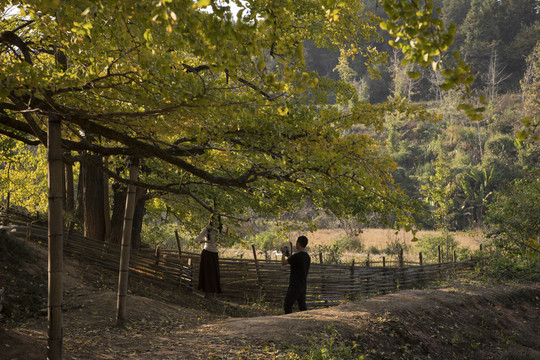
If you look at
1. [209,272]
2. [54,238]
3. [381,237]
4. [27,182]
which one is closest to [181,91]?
[54,238]

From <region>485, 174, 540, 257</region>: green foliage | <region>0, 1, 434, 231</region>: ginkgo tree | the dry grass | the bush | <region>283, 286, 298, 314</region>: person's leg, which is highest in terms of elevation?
<region>0, 1, 434, 231</region>: ginkgo tree

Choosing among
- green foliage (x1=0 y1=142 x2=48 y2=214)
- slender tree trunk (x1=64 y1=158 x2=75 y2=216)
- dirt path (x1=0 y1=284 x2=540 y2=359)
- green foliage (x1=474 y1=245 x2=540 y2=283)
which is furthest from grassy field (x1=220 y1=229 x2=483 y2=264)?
dirt path (x1=0 y1=284 x2=540 y2=359)

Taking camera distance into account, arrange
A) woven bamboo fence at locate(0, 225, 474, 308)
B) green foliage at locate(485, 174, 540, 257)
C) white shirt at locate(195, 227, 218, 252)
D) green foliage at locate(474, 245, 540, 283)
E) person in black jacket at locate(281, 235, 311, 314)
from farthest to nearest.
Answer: green foliage at locate(485, 174, 540, 257), green foliage at locate(474, 245, 540, 283), woven bamboo fence at locate(0, 225, 474, 308), white shirt at locate(195, 227, 218, 252), person in black jacket at locate(281, 235, 311, 314)

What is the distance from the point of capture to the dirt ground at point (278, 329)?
5.65 meters

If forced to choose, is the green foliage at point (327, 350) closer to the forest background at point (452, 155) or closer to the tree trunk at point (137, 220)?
the forest background at point (452, 155)

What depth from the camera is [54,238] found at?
4484 millimetres

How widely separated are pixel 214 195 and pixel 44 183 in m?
9.10

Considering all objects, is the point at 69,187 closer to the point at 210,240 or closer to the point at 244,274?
the point at 210,240

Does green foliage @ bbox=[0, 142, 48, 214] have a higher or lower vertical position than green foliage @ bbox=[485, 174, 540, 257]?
higher

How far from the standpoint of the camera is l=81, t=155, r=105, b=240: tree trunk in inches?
435

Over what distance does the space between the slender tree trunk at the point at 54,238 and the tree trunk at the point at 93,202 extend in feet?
22.3

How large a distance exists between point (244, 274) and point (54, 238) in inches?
309

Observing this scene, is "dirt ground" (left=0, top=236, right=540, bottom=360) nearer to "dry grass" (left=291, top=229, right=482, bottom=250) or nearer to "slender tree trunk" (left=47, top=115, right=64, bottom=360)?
"slender tree trunk" (left=47, top=115, right=64, bottom=360)

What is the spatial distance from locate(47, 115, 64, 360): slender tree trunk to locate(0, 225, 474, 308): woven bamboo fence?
5.38 meters
